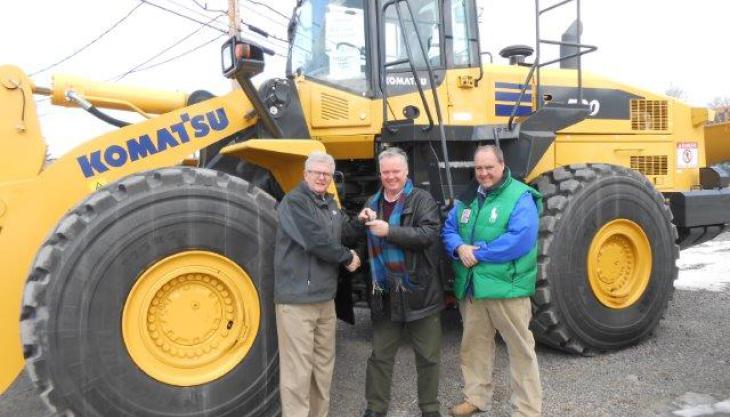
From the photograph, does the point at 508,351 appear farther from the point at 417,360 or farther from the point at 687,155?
the point at 687,155

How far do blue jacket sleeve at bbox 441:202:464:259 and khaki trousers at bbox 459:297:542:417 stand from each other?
1.15 ft

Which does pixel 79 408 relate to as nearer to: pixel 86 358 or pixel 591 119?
pixel 86 358

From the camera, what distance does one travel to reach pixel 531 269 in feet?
11.4

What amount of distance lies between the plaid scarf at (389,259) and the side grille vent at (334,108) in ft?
3.40

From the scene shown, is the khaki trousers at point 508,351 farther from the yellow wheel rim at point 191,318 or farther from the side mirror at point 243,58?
the side mirror at point 243,58

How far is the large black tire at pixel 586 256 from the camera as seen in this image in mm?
4316

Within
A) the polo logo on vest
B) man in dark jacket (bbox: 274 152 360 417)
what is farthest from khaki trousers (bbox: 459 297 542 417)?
man in dark jacket (bbox: 274 152 360 417)

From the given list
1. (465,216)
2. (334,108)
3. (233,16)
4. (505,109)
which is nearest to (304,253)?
(465,216)

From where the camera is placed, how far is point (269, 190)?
4.23m

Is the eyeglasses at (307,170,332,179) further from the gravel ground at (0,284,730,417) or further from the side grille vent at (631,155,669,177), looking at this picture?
the side grille vent at (631,155,669,177)

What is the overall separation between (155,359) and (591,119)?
431 centimetres

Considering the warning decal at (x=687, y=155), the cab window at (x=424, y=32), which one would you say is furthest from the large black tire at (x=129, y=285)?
the warning decal at (x=687, y=155)

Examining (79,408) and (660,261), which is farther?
(660,261)

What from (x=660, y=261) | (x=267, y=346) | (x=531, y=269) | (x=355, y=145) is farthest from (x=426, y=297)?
(x=660, y=261)
